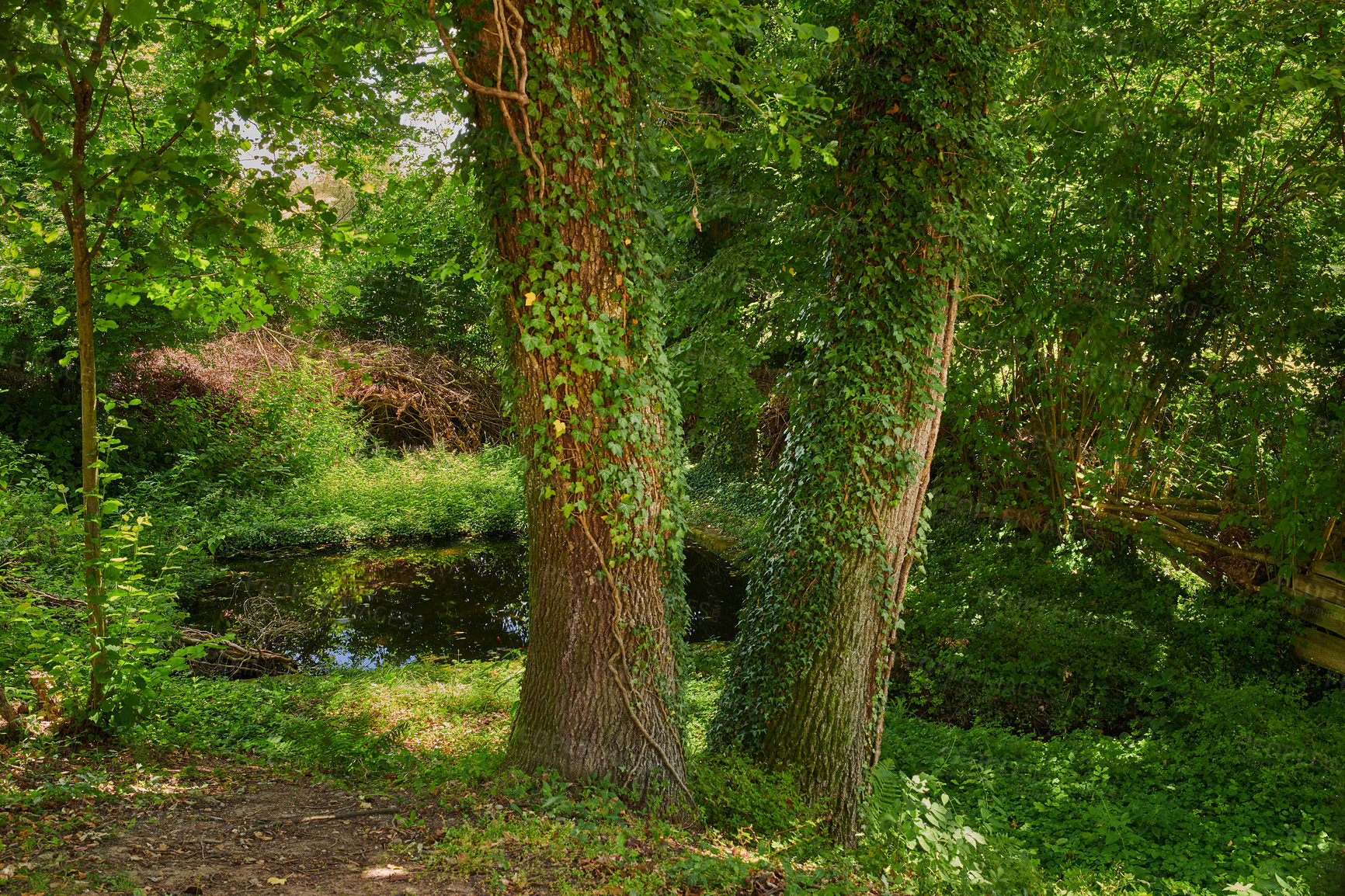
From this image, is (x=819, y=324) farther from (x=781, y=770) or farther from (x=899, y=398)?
(x=781, y=770)

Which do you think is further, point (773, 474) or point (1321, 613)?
point (1321, 613)

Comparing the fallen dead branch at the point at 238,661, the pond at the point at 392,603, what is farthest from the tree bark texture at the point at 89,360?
the pond at the point at 392,603

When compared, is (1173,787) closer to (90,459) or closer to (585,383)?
(585,383)

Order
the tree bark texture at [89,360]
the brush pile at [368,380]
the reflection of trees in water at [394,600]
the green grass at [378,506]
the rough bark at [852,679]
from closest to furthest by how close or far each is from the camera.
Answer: the tree bark texture at [89,360]
the rough bark at [852,679]
the reflection of trees in water at [394,600]
the green grass at [378,506]
the brush pile at [368,380]

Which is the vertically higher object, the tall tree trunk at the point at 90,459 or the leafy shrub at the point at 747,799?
the tall tree trunk at the point at 90,459

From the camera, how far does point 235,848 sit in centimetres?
312

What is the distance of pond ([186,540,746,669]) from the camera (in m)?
8.73

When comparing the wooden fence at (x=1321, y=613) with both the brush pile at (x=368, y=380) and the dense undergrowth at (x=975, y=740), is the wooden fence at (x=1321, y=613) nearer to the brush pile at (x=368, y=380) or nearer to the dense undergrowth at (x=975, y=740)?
the dense undergrowth at (x=975, y=740)

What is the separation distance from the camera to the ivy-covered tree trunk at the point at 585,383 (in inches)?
135

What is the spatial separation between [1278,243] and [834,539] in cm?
568

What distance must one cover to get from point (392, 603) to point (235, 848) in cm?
740

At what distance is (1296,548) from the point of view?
22.8 ft

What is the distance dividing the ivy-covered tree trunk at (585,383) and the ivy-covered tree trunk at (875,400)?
39.9 inches

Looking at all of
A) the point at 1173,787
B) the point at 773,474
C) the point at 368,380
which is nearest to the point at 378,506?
the point at 368,380
